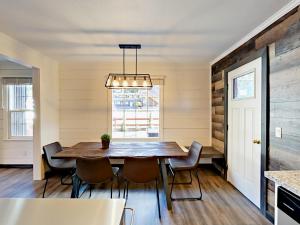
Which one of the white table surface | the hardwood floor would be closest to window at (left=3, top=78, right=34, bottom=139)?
the hardwood floor

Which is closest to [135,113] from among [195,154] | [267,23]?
[195,154]

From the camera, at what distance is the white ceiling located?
2391mm

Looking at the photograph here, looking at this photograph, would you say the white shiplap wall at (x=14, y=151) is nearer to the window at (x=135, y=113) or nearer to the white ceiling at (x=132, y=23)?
the window at (x=135, y=113)

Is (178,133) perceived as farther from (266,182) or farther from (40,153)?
(40,153)

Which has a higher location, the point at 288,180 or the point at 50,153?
the point at 288,180

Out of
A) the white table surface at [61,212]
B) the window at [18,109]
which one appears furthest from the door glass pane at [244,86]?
the window at [18,109]

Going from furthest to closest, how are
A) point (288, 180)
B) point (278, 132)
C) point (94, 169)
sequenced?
1. point (94, 169)
2. point (278, 132)
3. point (288, 180)

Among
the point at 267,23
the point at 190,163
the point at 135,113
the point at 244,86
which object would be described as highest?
the point at 267,23

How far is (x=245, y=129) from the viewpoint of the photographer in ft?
11.6

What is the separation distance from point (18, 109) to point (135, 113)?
2731mm

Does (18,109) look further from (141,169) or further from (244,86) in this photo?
(244,86)

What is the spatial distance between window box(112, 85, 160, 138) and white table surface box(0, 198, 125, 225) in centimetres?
430

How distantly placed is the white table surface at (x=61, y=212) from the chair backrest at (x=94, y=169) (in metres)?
1.83

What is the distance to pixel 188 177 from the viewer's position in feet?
15.2
